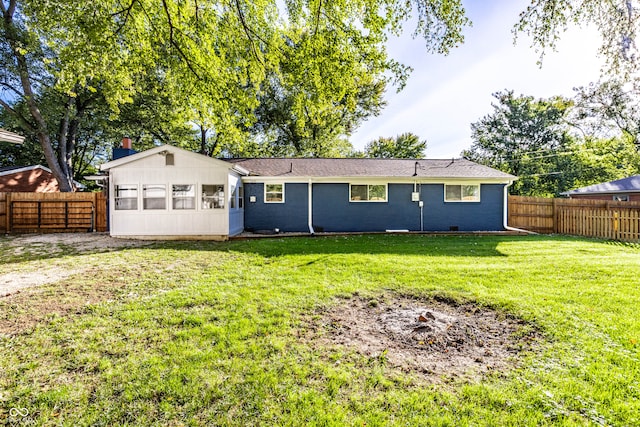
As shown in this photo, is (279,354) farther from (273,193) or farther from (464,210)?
(464,210)

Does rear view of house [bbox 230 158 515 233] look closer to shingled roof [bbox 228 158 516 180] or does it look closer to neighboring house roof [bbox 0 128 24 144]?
shingled roof [bbox 228 158 516 180]

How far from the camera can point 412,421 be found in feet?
6.82

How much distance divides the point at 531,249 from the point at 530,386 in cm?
753

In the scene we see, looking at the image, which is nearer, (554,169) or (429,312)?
(429,312)

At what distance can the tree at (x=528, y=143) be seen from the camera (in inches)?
1045

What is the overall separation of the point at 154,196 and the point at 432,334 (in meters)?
10.5

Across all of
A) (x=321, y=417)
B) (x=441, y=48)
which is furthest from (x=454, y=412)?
(x=441, y=48)

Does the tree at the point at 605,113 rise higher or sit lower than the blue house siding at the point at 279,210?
higher

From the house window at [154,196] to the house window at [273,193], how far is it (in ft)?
12.9

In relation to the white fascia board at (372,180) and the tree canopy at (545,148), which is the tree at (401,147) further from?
the white fascia board at (372,180)

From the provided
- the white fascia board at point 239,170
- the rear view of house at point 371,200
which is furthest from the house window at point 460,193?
the white fascia board at point 239,170

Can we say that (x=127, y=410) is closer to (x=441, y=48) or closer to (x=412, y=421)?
(x=412, y=421)

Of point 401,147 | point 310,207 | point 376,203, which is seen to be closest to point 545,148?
point 401,147

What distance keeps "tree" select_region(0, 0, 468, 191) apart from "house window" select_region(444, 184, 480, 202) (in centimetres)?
900
